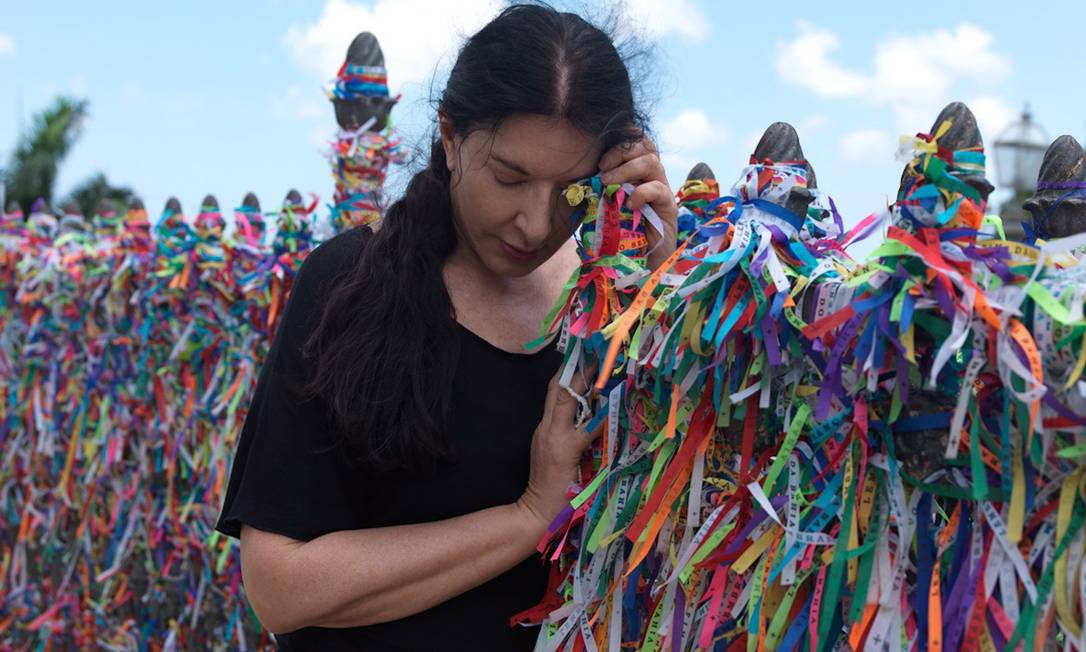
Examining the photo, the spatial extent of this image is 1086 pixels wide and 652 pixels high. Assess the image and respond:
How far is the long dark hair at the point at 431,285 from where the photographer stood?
1420 mm

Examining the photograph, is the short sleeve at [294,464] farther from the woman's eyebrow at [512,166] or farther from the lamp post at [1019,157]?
the lamp post at [1019,157]

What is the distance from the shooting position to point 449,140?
1.54 m

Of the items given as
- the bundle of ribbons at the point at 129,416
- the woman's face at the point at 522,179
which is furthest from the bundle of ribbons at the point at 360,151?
the woman's face at the point at 522,179

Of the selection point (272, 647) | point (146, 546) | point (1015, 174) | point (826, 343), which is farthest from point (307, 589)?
point (1015, 174)

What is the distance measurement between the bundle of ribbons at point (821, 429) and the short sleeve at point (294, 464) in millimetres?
298

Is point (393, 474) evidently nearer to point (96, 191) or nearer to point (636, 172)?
point (636, 172)

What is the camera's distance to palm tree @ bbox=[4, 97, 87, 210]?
22.8 metres

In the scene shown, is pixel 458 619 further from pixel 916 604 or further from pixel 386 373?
pixel 916 604

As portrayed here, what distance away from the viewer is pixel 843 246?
1.34 meters

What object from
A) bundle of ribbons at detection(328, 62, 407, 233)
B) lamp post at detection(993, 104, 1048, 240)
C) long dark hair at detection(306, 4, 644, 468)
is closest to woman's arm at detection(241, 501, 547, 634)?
long dark hair at detection(306, 4, 644, 468)

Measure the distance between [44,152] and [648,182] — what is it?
2487 centimetres

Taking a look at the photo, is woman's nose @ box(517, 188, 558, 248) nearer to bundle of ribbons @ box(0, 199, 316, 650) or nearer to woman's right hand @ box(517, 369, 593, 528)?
woman's right hand @ box(517, 369, 593, 528)

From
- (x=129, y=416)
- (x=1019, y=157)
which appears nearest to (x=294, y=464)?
(x=129, y=416)

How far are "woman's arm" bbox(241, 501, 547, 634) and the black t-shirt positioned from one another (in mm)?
30
